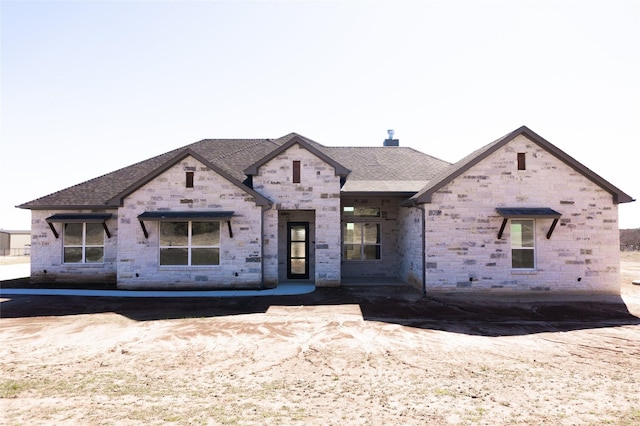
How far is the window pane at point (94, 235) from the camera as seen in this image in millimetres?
15445

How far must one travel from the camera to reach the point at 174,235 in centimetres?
1388

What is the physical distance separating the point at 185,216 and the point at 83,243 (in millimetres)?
5440

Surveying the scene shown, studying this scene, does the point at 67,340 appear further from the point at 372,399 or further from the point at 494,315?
the point at 494,315

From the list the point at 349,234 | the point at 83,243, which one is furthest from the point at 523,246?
the point at 83,243

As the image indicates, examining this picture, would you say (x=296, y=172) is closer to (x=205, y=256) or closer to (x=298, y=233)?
(x=298, y=233)

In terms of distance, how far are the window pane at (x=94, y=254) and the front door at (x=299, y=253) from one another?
757 centimetres

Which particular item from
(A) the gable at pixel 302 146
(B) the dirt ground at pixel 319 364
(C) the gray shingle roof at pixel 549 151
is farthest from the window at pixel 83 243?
(C) the gray shingle roof at pixel 549 151

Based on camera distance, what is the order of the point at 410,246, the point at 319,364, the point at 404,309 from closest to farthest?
the point at 319,364 → the point at 404,309 → the point at 410,246

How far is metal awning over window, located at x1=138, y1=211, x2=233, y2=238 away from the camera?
13188 mm

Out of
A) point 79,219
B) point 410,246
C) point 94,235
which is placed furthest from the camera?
point 94,235

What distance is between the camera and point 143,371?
6.10m

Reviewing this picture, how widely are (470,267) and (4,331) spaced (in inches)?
510

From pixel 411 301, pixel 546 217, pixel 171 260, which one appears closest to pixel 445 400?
pixel 411 301

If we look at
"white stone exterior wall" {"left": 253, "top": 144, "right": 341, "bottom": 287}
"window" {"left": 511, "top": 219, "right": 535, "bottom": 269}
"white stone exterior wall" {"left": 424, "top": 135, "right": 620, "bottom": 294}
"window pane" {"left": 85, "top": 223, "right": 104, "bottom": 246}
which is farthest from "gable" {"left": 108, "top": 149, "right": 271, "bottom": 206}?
"window" {"left": 511, "top": 219, "right": 535, "bottom": 269}
